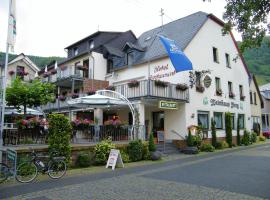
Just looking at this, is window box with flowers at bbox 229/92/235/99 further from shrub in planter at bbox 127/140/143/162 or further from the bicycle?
the bicycle

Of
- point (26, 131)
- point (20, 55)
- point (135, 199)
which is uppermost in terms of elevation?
point (20, 55)

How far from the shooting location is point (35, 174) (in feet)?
30.5

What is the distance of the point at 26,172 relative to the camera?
372 inches

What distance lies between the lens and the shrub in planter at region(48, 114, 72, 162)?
11359 millimetres

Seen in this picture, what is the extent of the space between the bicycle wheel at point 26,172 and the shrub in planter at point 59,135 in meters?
1.85

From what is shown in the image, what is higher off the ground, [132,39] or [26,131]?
[132,39]

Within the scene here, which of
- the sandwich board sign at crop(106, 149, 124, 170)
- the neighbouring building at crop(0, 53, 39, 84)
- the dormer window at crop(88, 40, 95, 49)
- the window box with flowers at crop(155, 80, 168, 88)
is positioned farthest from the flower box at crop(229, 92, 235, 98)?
the neighbouring building at crop(0, 53, 39, 84)

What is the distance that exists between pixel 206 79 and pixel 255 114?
13.4 m

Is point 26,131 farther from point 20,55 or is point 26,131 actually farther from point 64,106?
point 20,55

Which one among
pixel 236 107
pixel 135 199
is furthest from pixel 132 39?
pixel 135 199

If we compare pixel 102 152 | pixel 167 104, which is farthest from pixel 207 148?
pixel 102 152

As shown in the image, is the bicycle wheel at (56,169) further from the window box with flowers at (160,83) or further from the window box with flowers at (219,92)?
the window box with flowers at (219,92)

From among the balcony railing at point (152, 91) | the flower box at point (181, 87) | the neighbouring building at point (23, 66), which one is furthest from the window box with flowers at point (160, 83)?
the neighbouring building at point (23, 66)

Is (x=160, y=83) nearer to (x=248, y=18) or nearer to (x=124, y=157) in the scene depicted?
(x=124, y=157)
